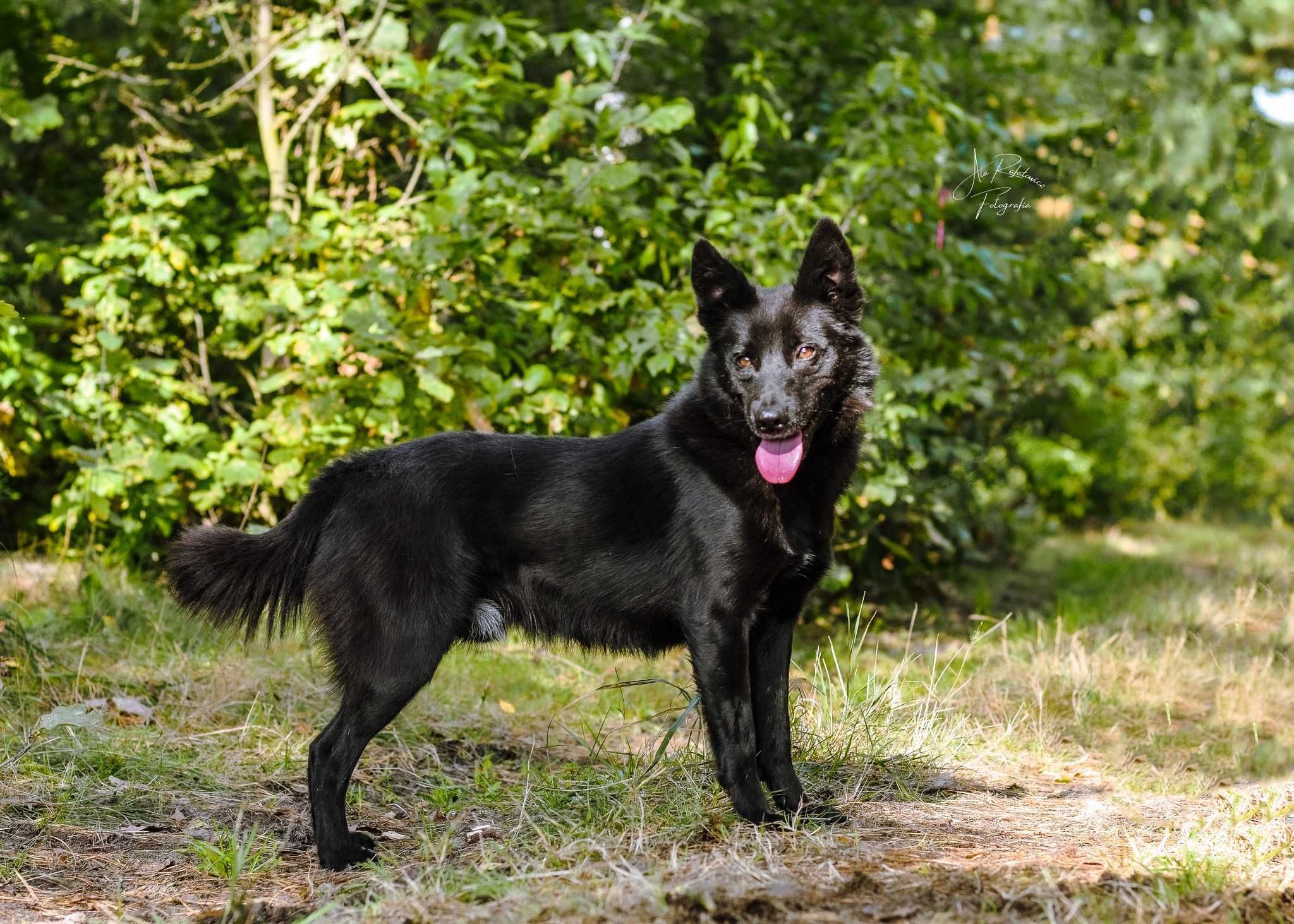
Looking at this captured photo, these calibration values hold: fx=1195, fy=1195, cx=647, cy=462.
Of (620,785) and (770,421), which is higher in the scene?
(770,421)

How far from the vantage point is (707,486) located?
3.20 metres

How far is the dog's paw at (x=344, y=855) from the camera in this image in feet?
9.76

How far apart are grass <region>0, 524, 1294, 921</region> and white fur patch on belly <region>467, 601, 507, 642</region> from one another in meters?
0.40

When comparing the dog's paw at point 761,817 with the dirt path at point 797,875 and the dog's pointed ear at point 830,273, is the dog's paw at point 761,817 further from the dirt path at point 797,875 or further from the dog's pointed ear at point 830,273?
the dog's pointed ear at point 830,273

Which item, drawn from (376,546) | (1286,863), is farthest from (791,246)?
(1286,863)

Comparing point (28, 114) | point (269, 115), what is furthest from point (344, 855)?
point (269, 115)

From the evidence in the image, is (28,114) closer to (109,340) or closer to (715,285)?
Result: (109,340)

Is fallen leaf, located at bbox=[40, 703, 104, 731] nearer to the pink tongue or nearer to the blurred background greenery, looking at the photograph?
the blurred background greenery

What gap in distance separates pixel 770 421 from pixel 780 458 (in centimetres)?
13

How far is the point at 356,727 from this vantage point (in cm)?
307

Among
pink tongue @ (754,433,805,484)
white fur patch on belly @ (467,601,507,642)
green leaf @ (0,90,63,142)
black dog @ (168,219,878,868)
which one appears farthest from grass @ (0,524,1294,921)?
green leaf @ (0,90,63,142)

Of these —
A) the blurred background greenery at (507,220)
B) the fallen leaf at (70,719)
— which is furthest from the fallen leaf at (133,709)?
the blurred background greenery at (507,220)

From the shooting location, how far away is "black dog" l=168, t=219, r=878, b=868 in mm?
3094

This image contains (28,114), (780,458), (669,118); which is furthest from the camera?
(28,114)
